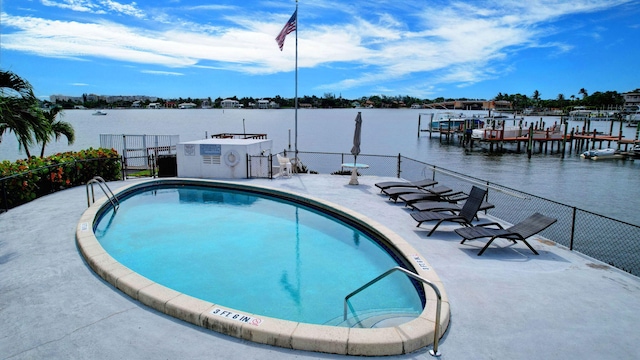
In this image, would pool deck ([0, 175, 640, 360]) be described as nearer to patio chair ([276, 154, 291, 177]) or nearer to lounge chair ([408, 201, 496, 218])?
lounge chair ([408, 201, 496, 218])

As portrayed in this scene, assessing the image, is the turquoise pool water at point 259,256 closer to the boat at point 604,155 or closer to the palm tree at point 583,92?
the boat at point 604,155

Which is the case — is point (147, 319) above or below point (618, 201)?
above

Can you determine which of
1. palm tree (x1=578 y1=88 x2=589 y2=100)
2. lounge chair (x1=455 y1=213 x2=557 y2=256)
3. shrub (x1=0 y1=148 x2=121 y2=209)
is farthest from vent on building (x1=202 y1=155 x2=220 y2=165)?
palm tree (x1=578 y1=88 x2=589 y2=100)

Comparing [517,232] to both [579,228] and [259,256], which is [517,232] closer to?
[259,256]

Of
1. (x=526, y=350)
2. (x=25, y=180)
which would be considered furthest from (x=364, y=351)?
(x=25, y=180)

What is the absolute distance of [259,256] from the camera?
8.36m

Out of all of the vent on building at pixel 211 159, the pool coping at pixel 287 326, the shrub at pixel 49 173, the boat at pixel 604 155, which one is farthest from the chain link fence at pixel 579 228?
the boat at pixel 604 155

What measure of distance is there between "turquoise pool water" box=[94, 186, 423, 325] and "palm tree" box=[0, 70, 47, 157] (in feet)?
8.98

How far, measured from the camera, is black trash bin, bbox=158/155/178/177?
53.8 feet

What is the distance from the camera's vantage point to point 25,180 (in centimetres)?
1105

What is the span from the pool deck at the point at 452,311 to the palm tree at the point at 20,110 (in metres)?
2.37

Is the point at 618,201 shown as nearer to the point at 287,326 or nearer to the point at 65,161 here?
the point at 287,326

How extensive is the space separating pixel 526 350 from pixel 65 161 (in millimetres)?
14439

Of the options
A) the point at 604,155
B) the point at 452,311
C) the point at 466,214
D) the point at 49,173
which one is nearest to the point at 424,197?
the point at 466,214
